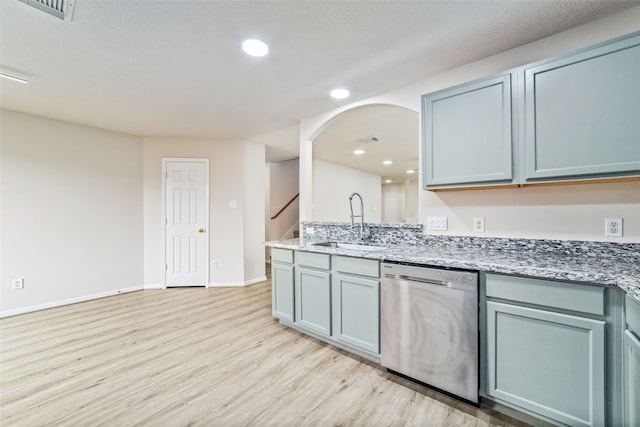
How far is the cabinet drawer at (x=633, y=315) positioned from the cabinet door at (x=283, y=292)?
7.40 ft

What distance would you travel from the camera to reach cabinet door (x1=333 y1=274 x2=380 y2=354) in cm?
207

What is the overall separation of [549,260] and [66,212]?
16.9 feet

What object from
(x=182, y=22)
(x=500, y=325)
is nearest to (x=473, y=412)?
(x=500, y=325)

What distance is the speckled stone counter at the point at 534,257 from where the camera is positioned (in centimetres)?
→ 130

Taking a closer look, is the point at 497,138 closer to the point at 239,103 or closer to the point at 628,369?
the point at 628,369

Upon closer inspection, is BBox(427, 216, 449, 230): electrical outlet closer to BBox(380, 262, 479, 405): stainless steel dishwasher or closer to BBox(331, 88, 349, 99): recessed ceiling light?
BBox(380, 262, 479, 405): stainless steel dishwasher

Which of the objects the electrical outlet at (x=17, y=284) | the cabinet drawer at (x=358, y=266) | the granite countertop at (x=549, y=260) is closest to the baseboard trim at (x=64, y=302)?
the electrical outlet at (x=17, y=284)

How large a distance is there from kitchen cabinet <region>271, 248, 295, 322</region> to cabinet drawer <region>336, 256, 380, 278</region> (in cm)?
63

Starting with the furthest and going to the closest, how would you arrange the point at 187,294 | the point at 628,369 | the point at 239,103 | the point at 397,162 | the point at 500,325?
the point at 397,162
the point at 187,294
the point at 239,103
the point at 500,325
the point at 628,369

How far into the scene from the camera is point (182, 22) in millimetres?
1690

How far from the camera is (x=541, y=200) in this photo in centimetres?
187

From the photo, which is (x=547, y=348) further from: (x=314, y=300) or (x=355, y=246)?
(x=314, y=300)

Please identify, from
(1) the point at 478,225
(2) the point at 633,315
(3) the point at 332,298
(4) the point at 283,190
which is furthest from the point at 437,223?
(4) the point at 283,190

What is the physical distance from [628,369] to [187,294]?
4396 mm
